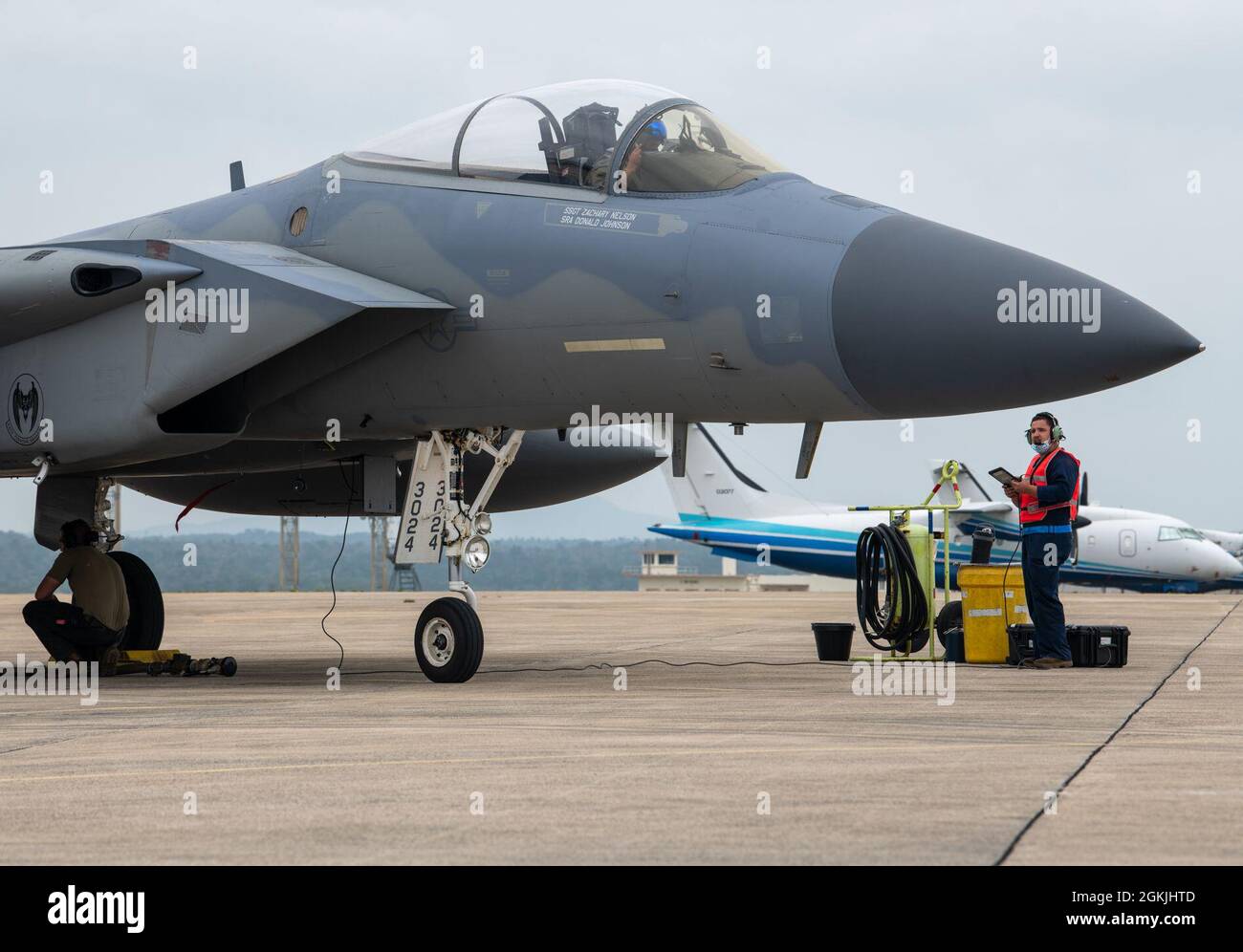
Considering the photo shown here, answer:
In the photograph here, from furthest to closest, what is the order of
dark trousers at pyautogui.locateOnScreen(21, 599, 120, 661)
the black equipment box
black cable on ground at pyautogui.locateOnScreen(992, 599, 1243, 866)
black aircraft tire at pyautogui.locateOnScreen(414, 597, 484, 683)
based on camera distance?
the black equipment box
dark trousers at pyautogui.locateOnScreen(21, 599, 120, 661)
black aircraft tire at pyautogui.locateOnScreen(414, 597, 484, 683)
black cable on ground at pyautogui.locateOnScreen(992, 599, 1243, 866)

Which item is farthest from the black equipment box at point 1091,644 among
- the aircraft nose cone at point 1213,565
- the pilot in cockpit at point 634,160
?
the aircraft nose cone at point 1213,565

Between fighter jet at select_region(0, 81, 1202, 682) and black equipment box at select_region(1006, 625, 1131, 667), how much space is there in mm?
3152

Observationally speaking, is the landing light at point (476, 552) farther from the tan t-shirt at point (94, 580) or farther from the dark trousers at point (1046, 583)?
the dark trousers at point (1046, 583)

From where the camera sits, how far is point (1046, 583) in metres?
12.1

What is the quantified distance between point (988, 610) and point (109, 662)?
7.01m

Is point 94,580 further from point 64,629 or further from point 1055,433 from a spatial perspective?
point 1055,433

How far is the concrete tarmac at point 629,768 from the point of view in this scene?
4586 millimetres

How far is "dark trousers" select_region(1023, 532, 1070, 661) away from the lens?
1210 cm

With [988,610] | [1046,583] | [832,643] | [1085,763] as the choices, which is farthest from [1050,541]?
[1085,763]

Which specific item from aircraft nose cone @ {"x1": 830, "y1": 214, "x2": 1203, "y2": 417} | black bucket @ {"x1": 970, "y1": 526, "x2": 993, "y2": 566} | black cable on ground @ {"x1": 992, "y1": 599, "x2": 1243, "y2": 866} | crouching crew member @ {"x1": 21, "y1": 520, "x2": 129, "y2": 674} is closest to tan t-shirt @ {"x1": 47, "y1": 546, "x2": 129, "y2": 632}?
crouching crew member @ {"x1": 21, "y1": 520, "x2": 129, "y2": 674}

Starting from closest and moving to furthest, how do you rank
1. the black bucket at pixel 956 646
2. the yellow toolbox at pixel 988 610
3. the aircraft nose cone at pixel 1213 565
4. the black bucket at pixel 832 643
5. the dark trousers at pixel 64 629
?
the dark trousers at pixel 64 629 < the yellow toolbox at pixel 988 610 < the black bucket at pixel 956 646 < the black bucket at pixel 832 643 < the aircraft nose cone at pixel 1213 565

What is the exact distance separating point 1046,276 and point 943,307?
0.62 meters

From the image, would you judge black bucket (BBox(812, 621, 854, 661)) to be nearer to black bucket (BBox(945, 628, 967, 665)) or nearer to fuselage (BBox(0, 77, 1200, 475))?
black bucket (BBox(945, 628, 967, 665))

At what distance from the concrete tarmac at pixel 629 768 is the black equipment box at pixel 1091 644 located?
210 millimetres
